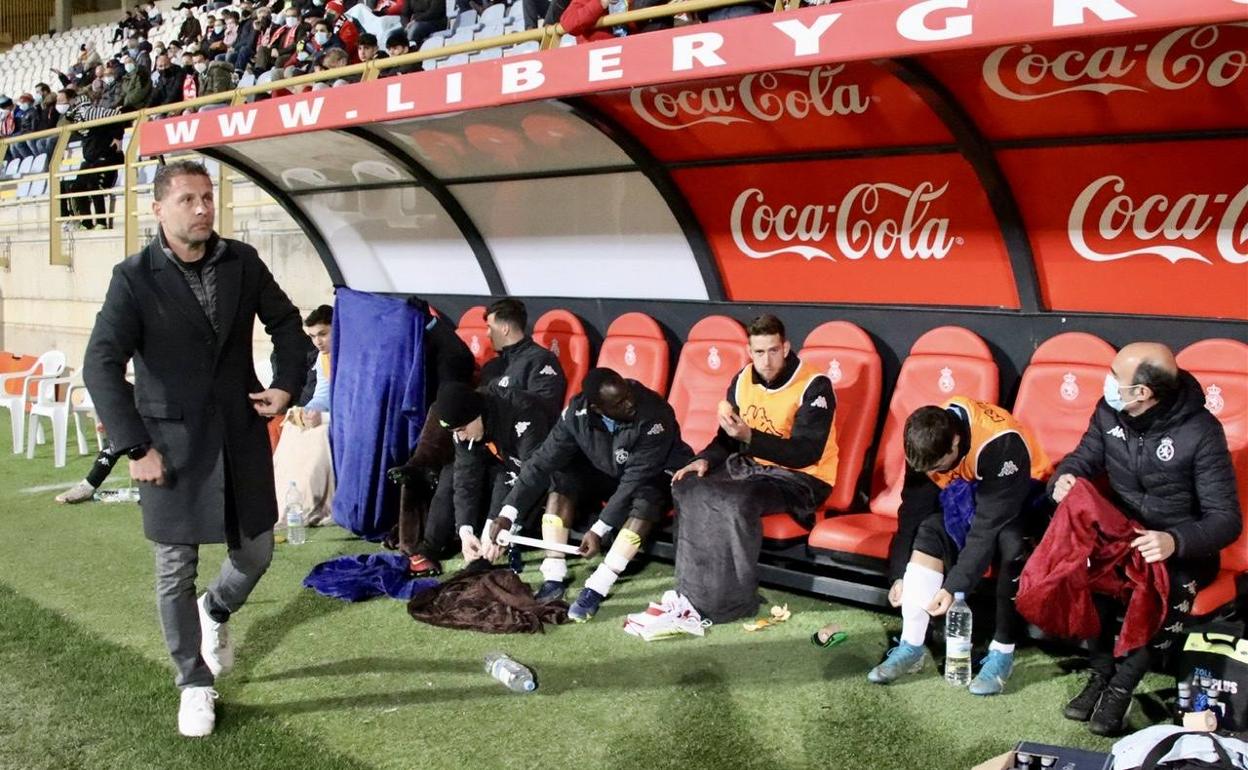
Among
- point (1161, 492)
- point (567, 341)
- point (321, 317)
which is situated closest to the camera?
point (1161, 492)

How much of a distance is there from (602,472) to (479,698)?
173cm

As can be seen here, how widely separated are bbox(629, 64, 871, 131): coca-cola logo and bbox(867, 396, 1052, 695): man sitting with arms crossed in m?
1.57

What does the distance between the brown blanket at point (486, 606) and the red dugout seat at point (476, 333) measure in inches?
85.5

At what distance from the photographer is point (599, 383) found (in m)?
4.96

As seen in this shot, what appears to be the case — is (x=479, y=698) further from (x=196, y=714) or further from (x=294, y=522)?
(x=294, y=522)

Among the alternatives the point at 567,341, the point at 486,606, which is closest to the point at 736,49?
the point at 486,606

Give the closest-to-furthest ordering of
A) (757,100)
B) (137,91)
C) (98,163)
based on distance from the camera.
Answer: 1. (757,100)
2. (98,163)
3. (137,91)

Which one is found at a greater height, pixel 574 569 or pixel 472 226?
pixel 472 226

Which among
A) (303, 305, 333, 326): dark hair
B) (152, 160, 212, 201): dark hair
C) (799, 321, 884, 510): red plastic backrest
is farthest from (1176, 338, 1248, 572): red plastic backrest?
(303, 305, 333, 326): dark hair

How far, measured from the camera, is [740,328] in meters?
5.93

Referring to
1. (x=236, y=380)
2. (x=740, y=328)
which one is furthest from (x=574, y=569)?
(x=236, y=380)

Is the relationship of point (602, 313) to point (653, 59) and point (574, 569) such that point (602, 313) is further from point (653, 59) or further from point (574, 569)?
point (653, 59)

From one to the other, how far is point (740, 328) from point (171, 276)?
318 cm

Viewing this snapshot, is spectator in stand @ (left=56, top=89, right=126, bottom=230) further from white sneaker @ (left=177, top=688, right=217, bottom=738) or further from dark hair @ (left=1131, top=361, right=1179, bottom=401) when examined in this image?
dark hair @ (left=1131, top=361, right=1179, bottom=401)
